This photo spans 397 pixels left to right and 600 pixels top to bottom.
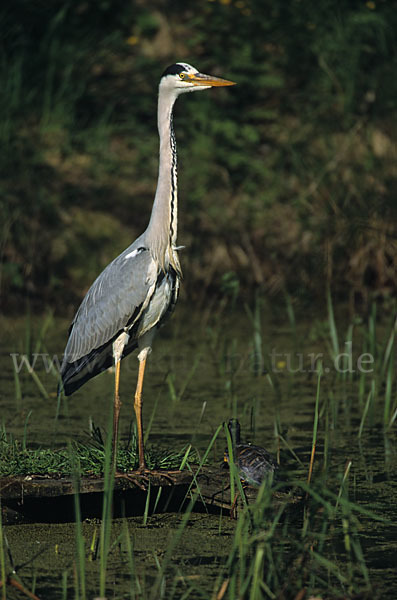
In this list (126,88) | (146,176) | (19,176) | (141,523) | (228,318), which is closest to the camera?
(141,523)

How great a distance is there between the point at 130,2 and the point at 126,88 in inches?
42.6

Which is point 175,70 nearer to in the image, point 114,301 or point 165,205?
point 165,205

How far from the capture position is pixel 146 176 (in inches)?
387

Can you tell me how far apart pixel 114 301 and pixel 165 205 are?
Answer: 49cm

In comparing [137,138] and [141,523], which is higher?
[137,138]

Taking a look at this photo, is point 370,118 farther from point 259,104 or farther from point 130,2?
point 130,2

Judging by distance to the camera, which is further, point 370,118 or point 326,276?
point 370,118

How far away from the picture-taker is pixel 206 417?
227 inches

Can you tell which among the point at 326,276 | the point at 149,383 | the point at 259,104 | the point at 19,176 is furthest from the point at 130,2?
the point at 149,383

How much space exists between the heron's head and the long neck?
0.16m

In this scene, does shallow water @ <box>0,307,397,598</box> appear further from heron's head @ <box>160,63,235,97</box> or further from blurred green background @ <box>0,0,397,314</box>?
heron's head @ <box>160,63,235,97</box>

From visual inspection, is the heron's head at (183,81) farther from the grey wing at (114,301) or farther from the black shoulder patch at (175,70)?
the grey wing at (114,301)

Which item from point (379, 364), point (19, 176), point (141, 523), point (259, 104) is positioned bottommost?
point (141, 523)

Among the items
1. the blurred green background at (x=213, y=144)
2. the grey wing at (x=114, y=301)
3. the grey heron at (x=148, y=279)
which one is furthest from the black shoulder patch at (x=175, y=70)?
the blurred green background at (x=213, y=144)
